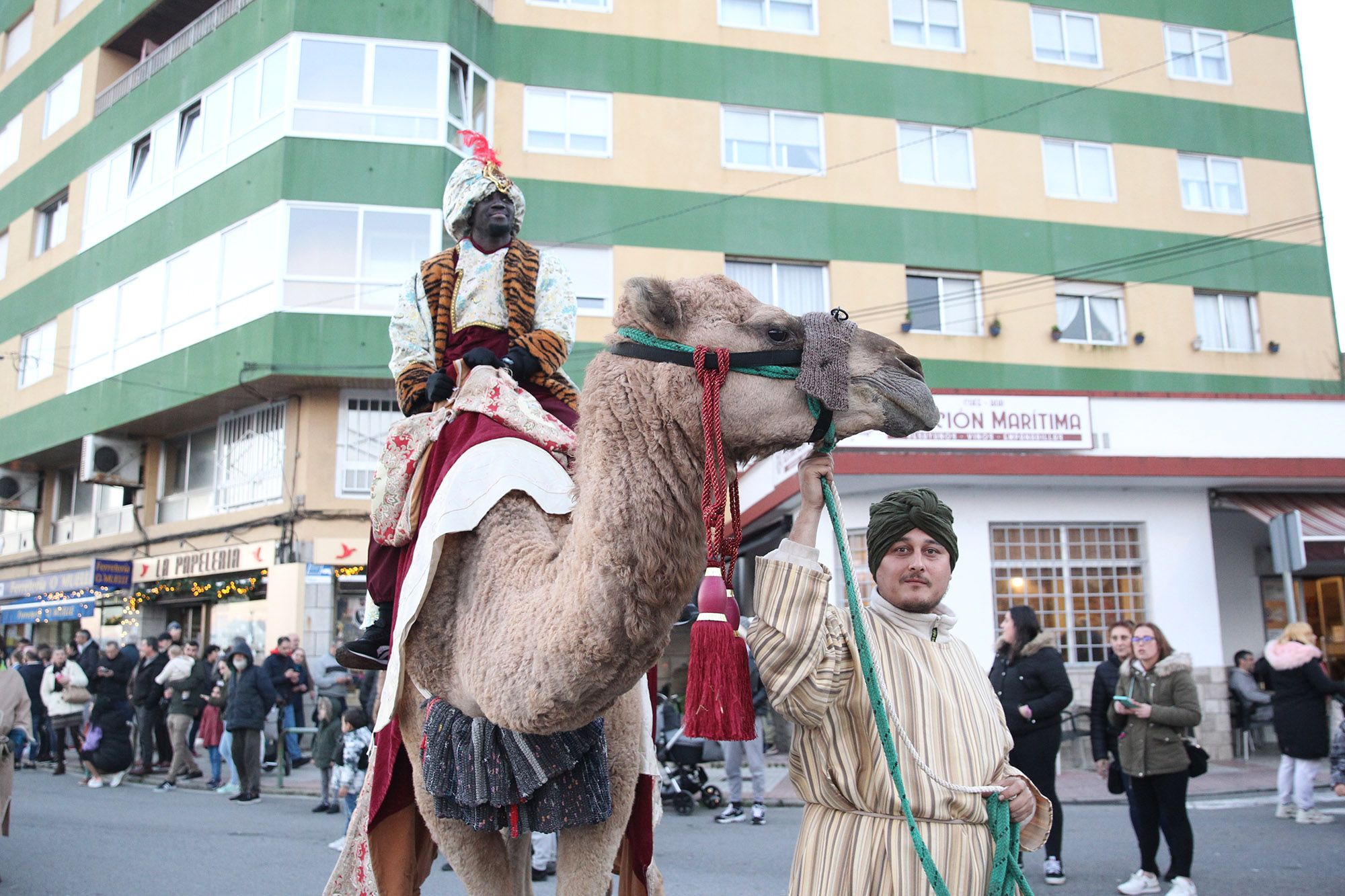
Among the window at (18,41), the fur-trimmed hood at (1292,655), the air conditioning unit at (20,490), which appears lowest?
the fur-trimmed hood at (1292,655)

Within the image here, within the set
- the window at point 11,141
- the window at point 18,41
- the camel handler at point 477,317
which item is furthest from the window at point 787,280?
the window at point 18,41

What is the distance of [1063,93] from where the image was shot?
22.5 m

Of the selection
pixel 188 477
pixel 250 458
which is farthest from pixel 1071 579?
pixel 188 477

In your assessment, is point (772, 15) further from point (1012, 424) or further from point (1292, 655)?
point (1292, 655)

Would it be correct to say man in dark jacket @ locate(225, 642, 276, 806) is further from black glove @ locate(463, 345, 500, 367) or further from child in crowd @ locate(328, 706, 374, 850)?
black glove @ locate(463, 345, 500, 367)

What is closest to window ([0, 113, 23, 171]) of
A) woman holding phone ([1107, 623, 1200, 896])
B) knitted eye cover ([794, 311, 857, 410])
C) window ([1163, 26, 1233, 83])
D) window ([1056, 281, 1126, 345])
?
window ([1056, 281, 1126, 345])

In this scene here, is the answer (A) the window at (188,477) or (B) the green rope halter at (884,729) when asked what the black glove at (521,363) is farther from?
(A) the window at (188,477)

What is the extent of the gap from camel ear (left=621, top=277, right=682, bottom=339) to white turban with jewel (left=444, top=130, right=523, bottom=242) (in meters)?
1.73

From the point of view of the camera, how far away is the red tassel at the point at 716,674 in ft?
8.17

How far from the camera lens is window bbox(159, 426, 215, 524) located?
2044 centimetres

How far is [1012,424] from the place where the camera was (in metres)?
14.6

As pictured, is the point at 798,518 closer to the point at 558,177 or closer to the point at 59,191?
the point at 558,177

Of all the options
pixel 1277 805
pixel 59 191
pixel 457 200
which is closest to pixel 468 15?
pixel 59 191

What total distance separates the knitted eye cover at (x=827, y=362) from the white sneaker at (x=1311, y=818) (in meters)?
9.50
